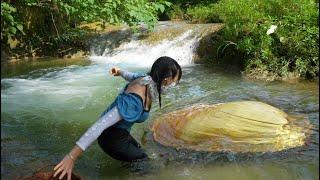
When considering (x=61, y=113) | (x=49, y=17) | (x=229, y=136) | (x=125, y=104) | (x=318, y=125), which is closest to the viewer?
(x=125, y=104)

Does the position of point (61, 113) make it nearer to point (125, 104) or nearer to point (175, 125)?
point (175, 125)

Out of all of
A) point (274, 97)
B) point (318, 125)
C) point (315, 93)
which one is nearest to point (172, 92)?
point (274, 97)

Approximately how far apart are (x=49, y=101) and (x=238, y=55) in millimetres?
3965

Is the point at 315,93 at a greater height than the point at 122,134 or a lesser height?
lesser

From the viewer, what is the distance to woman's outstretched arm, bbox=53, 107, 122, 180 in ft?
10.1

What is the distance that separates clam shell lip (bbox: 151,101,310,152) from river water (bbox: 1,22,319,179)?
14 cm

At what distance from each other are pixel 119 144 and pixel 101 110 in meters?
2.79

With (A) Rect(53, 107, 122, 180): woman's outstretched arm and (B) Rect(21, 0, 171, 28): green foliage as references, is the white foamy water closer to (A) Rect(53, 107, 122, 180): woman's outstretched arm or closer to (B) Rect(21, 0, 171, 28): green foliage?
(B) Rect(21, 0, 171, 28): green foliage

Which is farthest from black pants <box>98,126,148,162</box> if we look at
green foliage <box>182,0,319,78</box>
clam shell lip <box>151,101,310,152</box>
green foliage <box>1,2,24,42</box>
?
green foliage <box>182,0,319,78</box>

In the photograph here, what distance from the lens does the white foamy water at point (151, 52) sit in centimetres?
1100

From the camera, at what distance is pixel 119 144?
379 centimetres

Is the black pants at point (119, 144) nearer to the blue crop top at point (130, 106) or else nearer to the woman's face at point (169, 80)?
the blue crop top at point (130, 106)

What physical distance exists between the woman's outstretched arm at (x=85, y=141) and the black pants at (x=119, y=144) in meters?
0.35

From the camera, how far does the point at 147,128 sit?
5391 millimetres
